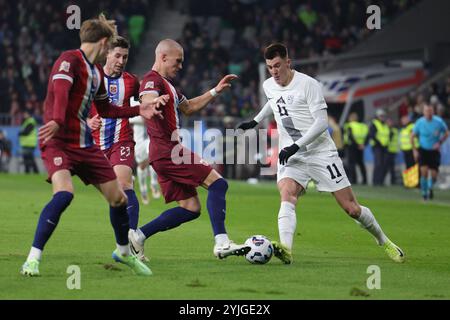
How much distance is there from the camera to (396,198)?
25250 mm

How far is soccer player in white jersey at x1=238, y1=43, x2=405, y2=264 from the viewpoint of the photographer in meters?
11.7

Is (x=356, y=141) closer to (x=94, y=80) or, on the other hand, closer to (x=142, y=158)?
(x=142, y=158)

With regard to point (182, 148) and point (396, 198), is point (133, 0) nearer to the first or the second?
point (396, 198)

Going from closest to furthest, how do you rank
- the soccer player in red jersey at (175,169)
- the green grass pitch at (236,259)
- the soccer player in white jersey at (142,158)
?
the green grass pitch at (236,259), the soccer player in red jersey at (175,169), the soccer player in white jersey at (142,158)

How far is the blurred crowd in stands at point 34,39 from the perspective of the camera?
37.5m

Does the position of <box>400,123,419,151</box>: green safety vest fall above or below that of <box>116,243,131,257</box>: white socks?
above

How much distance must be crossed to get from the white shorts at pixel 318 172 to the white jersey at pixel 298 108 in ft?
0.27

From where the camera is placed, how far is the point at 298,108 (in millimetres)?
11844

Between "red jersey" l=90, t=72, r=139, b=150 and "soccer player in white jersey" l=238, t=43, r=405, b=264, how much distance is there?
1.60m

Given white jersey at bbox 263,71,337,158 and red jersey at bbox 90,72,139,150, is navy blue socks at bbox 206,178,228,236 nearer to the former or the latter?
white jersey at bbox 263,71,337,158

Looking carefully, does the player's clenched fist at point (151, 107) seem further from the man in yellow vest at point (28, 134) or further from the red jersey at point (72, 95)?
the man in yellow vest at point (28, 134)

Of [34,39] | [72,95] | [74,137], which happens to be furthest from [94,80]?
[34,39]

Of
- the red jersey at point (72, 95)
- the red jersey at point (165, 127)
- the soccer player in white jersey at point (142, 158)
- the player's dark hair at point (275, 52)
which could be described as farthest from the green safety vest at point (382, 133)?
the red jersey at point (72, 95)

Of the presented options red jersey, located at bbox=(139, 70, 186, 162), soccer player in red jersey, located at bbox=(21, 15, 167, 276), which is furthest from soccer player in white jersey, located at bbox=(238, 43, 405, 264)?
soccer player in red jersey, located at bbox=(21, 15, 167, 276)
